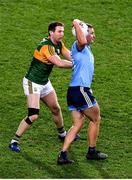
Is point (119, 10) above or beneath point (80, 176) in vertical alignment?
above

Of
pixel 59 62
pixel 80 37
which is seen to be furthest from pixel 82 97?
pixel 80 37

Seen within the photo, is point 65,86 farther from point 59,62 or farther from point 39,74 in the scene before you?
point 59,62

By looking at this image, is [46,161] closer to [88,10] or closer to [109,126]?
[109,126]

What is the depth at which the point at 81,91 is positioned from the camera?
1042 centimetres

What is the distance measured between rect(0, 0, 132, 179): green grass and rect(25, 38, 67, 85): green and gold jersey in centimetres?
114

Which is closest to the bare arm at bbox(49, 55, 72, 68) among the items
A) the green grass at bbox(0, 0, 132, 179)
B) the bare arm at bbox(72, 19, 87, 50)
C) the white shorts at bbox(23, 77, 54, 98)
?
the bare arm at bbox(72, 19, 87, 50)

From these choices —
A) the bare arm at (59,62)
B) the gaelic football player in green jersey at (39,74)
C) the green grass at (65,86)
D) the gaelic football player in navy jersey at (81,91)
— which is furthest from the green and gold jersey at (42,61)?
the green grass at (65,86)

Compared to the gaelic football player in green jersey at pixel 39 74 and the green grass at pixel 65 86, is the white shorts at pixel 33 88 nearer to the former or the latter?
the gaelic football player in green jersey at pixel 39 74

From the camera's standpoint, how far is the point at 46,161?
10.6 m

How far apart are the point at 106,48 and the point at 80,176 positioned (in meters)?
6.32

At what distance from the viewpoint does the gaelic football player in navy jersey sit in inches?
406

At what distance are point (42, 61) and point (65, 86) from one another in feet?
10.2

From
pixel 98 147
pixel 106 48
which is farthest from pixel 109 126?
pixel 106 48

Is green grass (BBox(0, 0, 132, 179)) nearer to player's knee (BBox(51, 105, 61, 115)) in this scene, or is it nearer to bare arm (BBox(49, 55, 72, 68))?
player's knee (BBox(51, 105, 61, 115))
